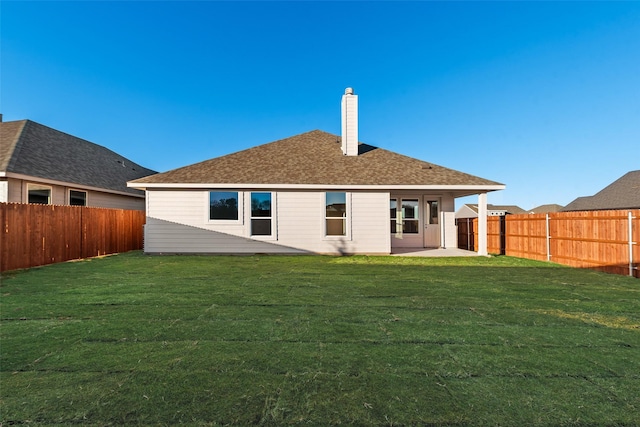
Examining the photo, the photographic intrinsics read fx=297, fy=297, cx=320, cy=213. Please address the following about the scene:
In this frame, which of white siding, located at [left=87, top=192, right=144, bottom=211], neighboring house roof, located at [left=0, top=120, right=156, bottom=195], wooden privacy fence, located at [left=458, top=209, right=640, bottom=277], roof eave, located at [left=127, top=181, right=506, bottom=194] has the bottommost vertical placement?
wooden privacy fence, located at [left=458, top=209, right=640, bottom=277]

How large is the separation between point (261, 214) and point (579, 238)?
10857 millimetres

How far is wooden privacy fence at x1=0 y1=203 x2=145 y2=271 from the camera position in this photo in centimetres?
857

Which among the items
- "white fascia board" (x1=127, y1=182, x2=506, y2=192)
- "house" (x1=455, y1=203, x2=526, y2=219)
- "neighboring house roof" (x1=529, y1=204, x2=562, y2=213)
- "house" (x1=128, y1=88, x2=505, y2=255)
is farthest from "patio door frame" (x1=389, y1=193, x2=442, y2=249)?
"neighboring house roof" (x1=529, y1=204, x2=562, y2=213)

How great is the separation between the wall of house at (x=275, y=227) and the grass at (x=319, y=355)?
18.0ft

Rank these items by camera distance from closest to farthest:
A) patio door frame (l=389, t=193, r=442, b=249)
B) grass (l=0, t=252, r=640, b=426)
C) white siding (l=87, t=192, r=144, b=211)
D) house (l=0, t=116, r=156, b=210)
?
1. grass (l=0, t=252, r=640, b=426)
2. house (l=0, t=116, r=156, b=210)
3. patio door frame (l=389, t=193, r=442, b=249)
4. white siding (l=87, t=192, r=144, b=211)

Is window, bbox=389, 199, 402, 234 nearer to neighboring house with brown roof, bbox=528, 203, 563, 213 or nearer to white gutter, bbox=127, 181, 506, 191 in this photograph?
white gutter, bbox=127, 181, 506, 191

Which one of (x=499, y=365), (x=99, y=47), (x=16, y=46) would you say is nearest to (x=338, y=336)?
(x=499, y=365)

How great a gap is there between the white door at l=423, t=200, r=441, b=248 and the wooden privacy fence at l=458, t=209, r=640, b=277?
2.57m

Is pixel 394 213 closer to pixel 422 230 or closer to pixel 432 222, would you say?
pixel 422 230

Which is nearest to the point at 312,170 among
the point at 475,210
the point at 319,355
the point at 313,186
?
the point at 313,186

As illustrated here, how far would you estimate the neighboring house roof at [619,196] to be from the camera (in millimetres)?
21328

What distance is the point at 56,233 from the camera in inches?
396

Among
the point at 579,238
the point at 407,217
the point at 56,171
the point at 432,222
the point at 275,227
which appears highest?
the point at 56,171

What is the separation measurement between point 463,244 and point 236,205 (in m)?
11.1
